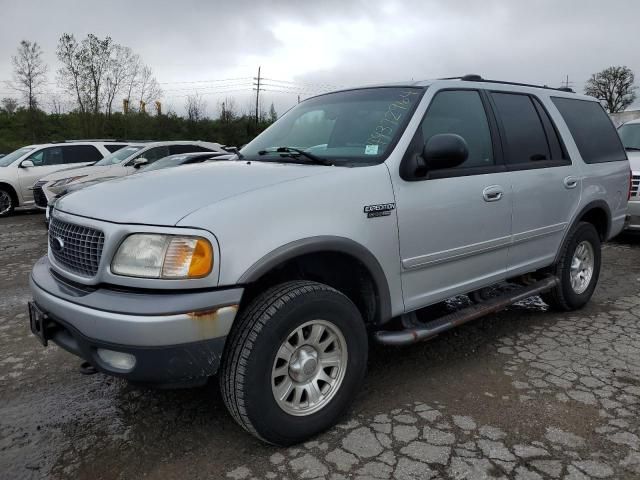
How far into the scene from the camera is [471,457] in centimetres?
255

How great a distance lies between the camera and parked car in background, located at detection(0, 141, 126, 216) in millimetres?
12406

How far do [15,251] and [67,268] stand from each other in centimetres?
616

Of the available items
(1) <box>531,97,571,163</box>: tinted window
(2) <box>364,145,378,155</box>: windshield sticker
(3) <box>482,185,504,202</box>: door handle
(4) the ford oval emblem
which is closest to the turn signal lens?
(4) the ford oval emblem

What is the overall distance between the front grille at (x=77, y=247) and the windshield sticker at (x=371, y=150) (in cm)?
152

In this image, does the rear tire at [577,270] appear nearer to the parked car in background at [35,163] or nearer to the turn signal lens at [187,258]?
the turn signal lens at [187,258]

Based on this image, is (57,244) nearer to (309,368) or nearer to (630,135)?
(309,368)

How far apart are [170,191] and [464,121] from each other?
2029 mm

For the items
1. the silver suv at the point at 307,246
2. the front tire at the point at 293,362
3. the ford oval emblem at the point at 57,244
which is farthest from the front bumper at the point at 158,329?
the ford oval emblem at the point at 57,244

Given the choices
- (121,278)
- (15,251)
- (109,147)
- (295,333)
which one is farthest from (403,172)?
(109,147)

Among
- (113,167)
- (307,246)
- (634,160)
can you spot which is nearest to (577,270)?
(307,246)

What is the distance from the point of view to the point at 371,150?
3111mm

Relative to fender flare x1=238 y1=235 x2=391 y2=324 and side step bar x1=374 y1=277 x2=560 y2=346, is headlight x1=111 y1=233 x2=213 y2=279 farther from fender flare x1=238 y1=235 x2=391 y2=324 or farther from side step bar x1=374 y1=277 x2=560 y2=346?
side step bar x1=374 y1=277 x2=560 y2=346

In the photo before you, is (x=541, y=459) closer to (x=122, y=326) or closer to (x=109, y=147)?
(x=122, y=326)

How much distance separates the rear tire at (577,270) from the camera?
4.45 metres
